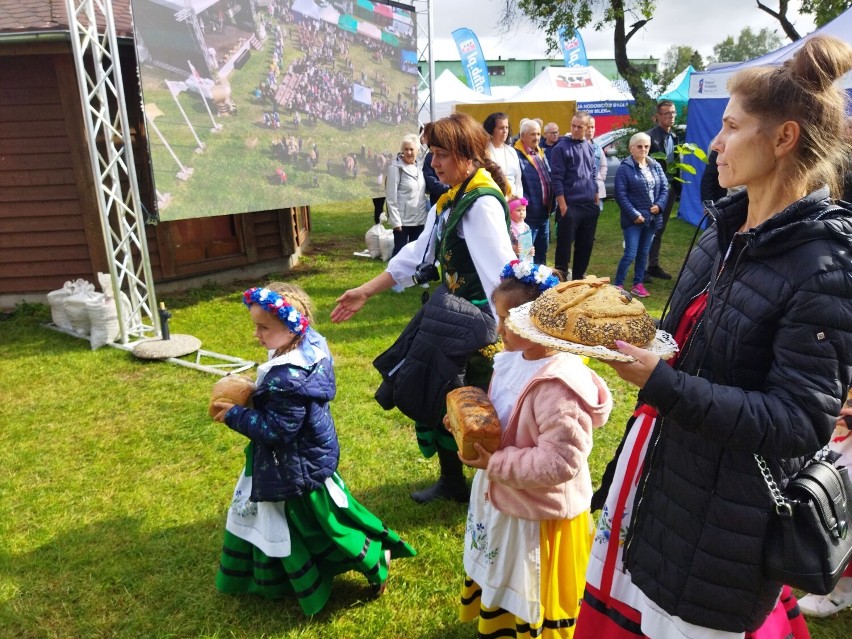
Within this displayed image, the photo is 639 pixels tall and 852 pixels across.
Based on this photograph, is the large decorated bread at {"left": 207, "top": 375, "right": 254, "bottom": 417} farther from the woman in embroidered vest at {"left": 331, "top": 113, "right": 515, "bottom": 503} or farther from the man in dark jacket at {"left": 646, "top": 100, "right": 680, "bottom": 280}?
the man in dark jacket at {"left": 646, "top": 100, "right": 680, "bottom": 280}

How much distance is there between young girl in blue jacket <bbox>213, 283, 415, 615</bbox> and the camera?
102 inches

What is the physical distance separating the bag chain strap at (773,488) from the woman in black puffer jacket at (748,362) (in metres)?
0.01

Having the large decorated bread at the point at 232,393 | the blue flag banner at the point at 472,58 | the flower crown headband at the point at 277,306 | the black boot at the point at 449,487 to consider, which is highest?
the blue flag banner at the point at 472,58

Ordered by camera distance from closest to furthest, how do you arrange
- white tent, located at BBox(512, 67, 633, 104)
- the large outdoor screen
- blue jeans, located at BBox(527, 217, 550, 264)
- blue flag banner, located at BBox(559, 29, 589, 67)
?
the large outdoor screen < blue jeans, located at BBox(527, 217, 550, 264) < white tent, located at BBox(512, 67, 633, 104) < blue flag banner, located at BBox(559, 29, 589, 67)

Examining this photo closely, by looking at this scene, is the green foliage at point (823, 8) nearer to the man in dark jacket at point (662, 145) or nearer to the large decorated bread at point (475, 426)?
the man in dark jacket at point (662, 145)

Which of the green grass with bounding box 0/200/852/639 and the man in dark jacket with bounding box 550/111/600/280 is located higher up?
the man in dark jacket with bounding box 550/111/600/280

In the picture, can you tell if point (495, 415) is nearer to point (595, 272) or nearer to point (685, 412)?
point (685, 412)

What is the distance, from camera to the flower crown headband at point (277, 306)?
2594mm

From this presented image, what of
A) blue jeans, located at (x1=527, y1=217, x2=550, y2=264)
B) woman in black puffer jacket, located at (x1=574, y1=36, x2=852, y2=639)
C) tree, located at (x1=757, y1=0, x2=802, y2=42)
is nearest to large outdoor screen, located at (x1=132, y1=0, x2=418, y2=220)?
blue jeans, located at (x1=527, y1=217, x2=550, y2=264)

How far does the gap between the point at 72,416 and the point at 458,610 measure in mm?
3733

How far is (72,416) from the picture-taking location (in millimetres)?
5039

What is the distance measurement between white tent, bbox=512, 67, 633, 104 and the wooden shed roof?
14.9m

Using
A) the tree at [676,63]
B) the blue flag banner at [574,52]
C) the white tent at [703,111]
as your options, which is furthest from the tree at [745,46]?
the white tent at [703,111]

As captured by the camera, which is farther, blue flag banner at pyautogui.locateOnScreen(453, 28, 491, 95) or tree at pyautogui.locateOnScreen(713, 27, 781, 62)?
tree at pyautogui.locateOnScreen(713, 27, 781, 62)
